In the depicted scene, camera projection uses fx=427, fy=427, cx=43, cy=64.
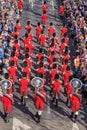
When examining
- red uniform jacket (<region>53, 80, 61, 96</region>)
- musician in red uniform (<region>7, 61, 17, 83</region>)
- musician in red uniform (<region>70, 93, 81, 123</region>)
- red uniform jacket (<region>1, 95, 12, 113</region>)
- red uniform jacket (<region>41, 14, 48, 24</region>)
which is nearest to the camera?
red uniform jacket (<region>1, 95, 12, 113</region>)

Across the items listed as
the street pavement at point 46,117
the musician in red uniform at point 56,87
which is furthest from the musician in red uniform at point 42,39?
the musician in red uniform at point 56,87

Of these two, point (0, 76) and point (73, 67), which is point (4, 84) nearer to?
point (0, 76)

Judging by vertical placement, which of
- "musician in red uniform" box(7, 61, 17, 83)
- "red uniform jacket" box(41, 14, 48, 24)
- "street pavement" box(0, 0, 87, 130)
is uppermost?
"musician in red uniform" box(7, 61, 17, 83)

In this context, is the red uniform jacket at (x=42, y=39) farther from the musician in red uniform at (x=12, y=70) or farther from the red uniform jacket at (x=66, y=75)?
the red uniform jacket at (x=66, y=75)

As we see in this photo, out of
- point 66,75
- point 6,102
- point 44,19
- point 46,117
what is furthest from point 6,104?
point 44,19

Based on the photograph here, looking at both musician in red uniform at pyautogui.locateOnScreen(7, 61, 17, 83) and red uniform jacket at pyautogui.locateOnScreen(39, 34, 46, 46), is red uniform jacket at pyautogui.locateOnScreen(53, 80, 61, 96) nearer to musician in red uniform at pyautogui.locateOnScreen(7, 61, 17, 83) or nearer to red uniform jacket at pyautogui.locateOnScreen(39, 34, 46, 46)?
musician in red uniform at pyautogui.locateOnScreen(7, 61, 17, 83)

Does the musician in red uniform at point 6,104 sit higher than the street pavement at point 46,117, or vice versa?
the musician in red uniform at point 6,104

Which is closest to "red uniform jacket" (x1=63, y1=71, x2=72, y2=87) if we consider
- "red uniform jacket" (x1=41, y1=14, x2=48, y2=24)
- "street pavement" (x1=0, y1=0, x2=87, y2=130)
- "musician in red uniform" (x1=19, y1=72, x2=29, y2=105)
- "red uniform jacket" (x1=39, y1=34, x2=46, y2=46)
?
"street pavement" (x1=0, y1=0, x2=87, y2=130)

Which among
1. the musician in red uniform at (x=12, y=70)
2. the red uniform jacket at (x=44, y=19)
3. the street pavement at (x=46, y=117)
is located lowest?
the street pavement at (x=46, y=117)

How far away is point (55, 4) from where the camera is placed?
44500 millimetres

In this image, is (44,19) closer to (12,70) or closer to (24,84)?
(12,70)

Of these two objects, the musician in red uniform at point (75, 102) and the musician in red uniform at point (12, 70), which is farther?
the musician in red uniform at point (12, 70)

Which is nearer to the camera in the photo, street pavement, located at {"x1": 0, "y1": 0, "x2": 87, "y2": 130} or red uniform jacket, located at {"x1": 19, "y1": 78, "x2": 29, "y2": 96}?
street pavement, located at {"x1": 0, "y1": 0, "x2": 87, "y2": 130}

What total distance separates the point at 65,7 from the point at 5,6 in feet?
21.7
